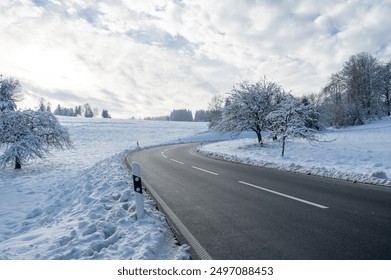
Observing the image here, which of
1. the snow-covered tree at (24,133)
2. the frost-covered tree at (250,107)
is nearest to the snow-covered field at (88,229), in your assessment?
the snow-covered tree at (24,133)

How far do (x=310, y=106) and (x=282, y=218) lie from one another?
46.4 ft

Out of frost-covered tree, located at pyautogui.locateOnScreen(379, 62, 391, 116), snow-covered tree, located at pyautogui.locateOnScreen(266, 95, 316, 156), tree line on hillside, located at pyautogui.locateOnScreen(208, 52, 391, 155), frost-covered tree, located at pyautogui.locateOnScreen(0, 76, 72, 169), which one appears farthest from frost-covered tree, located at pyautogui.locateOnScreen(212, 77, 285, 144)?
frost-covered tree, located at pyautogui.locateOnScreen(379, 62, 391, 116)

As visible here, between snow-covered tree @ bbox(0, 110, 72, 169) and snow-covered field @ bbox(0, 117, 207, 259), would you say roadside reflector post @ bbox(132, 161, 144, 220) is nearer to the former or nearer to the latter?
snow-covered field @ bbox(0, 117, 207, 259)

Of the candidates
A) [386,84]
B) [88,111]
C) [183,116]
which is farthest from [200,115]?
[386,84]

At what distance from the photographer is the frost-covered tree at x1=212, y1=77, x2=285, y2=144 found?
23531 mm

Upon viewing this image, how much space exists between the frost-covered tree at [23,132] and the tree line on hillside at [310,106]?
1460 centimetres

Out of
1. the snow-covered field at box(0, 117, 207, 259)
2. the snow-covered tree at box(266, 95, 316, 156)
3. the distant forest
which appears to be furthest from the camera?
the distant forest

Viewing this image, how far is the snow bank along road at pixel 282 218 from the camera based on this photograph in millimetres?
3920

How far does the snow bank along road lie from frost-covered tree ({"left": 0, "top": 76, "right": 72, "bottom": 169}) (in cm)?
1215

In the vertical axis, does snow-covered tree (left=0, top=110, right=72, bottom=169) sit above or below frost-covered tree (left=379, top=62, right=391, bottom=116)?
below

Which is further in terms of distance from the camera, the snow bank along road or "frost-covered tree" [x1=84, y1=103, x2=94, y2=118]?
"frost-covered tree" [x1=84, y1=103, x2=94, y2=118]

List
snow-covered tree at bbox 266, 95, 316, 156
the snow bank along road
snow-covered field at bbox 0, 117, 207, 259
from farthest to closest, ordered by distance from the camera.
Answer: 1. snow-covered tree at bbox 266, 95, 316, 156
2. snow-covered field at bbox 0, 117, 207, 259
3. the snow bank along road

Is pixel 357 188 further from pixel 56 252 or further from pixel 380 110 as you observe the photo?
pixel 380 110

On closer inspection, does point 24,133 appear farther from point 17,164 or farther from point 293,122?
point 293,122
